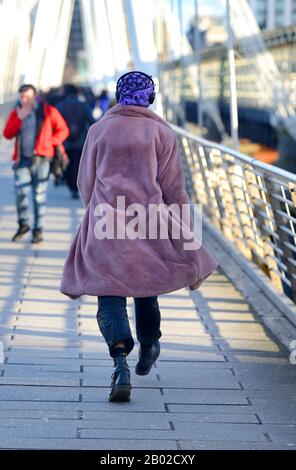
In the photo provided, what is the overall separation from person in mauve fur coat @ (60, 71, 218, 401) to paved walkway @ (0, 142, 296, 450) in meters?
0.34

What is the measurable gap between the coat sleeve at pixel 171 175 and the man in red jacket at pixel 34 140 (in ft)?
18.2

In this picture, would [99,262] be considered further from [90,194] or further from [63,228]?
[63,228]

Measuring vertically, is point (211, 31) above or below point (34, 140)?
below

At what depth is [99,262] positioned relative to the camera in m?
5.80

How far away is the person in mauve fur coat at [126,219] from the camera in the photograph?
5.75 m

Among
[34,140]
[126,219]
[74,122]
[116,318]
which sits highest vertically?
[126,219]

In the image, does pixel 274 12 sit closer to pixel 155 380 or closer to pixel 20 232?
pixel 20 232

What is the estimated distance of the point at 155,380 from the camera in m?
6.34

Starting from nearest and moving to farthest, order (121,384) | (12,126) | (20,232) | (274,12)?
(121,384)
(12,126)
(20,232)
(274,12)

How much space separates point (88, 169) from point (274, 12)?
12331cm

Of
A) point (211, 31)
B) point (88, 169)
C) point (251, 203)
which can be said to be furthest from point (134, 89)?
point (211, 31)

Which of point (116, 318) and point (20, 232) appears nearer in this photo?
point (116, 318)

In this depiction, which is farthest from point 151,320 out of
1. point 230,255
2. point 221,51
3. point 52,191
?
point 221,51

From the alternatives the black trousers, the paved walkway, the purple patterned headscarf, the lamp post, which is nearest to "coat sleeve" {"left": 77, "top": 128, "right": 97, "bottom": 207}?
the purple patterned headscarf
